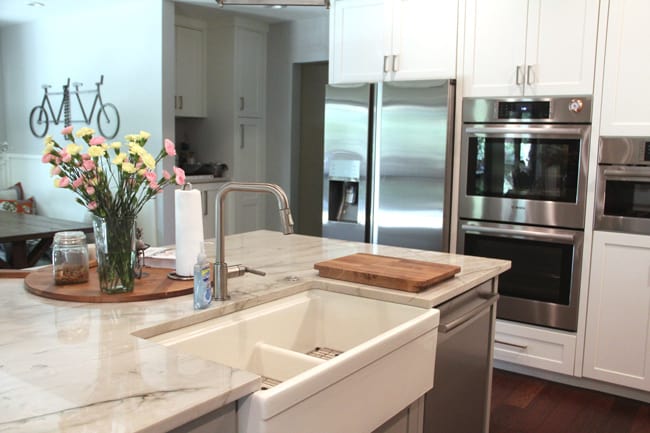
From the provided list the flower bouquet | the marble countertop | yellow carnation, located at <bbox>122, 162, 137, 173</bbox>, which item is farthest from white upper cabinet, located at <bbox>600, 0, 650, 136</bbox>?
yellow carnation, located at <bbox>122, 162, 137, 173</bbox>

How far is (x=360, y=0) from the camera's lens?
3.66m

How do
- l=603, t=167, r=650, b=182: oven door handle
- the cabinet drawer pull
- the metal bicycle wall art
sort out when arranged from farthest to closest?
the metal bicycle wall art, the cabinet drawer pull, l=603, t=167, r=650, b=182: oven door handle

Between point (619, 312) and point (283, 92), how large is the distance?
3.75 meters

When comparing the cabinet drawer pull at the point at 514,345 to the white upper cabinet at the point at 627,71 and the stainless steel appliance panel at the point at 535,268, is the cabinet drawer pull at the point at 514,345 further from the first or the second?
the white upper cabinet at the point at 627,71

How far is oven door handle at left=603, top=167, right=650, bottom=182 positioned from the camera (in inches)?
114

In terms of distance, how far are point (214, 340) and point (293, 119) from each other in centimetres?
440

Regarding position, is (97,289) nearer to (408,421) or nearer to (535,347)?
(408,421)

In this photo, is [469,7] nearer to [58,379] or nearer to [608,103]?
[608,103]

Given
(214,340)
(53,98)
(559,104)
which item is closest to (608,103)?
(559,104)

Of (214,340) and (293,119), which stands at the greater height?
(293,119)

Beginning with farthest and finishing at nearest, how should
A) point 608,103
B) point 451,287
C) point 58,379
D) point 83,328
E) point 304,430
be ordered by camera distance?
1. point 608,103
2. point 451,287
3. point 83,328
4. point 304,430
5. point 58,379

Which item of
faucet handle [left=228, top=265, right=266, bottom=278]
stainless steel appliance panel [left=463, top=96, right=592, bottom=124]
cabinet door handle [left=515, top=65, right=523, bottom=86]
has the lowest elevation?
faucet handle [left=228, top=265, right=266, bottom=278]

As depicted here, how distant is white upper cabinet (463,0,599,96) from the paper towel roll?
6.94 ft

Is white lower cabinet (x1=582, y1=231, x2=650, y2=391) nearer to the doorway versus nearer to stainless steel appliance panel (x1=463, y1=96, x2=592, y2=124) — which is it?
stainless steel appliance panel (x1=463, y1=96, x2=592, y2=124)
